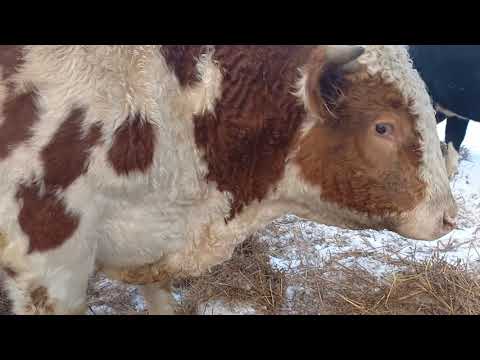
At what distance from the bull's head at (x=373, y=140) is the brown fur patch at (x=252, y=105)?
0.07 metres

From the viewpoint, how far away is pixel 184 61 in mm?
1728

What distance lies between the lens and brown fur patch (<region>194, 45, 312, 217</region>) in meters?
1.77

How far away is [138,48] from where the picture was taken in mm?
1637

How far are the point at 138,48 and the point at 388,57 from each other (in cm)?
99

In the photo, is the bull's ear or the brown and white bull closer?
the brown and white bull

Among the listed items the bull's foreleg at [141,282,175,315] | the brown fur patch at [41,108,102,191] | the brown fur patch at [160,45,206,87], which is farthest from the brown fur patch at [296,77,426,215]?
the bull's foreleg at [141,282,175,315]

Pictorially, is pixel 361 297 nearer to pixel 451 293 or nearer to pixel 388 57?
pixel 451 293

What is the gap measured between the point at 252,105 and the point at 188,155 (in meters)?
0.33

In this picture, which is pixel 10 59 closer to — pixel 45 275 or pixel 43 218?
pixel 43 218

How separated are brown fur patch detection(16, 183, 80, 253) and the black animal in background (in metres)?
4.58

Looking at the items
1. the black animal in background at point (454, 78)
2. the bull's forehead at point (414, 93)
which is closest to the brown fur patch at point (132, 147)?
the bull's forehead at point (414, 93)

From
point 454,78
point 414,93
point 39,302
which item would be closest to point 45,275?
point 39,302

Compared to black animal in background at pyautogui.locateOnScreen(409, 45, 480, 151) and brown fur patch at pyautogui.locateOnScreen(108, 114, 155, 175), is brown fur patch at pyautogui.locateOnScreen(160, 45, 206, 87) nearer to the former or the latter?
brown fur patch at pyautogui.locateOnScreen(108, 114, 155, 175)
